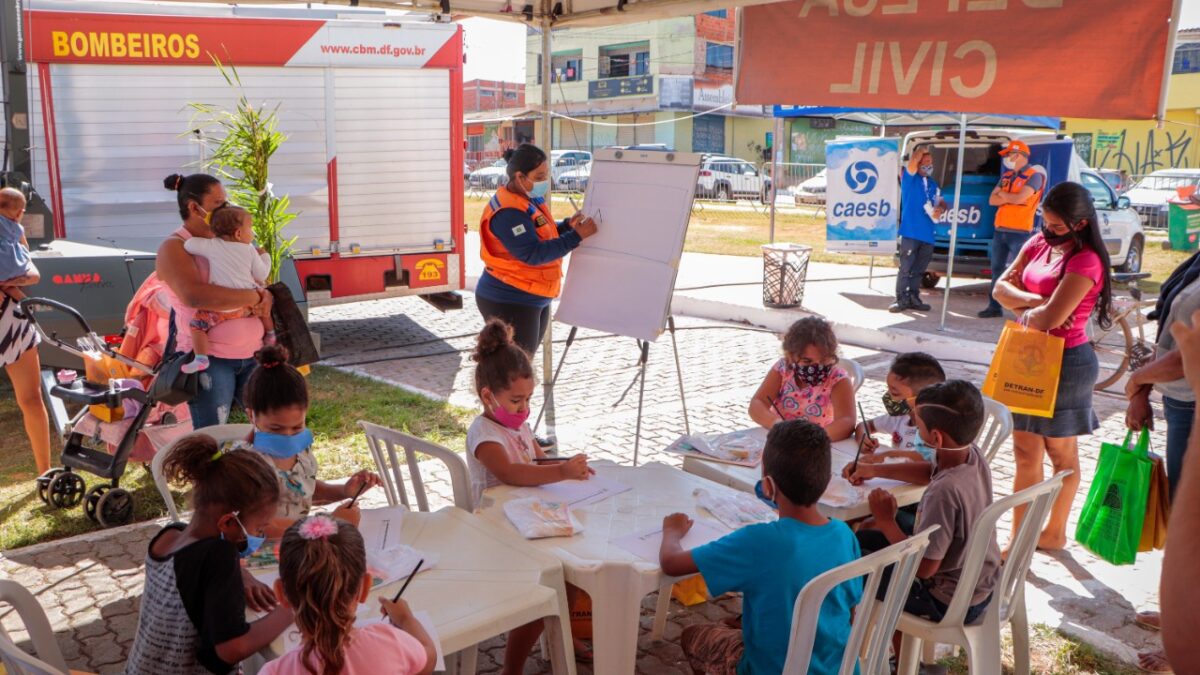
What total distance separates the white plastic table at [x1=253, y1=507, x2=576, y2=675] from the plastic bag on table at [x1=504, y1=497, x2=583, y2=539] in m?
0.06

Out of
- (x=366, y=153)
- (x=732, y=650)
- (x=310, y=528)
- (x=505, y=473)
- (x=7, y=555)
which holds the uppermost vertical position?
(x=366, y=153)

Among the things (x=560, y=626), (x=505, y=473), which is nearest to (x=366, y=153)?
(x=505, y=473)

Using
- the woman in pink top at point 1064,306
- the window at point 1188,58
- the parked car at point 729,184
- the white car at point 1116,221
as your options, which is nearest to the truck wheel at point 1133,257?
the white car at point 1116,221

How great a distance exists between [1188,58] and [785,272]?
28.5 meters

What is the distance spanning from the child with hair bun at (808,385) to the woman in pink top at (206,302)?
231 centimetres

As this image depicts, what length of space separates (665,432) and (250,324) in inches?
118

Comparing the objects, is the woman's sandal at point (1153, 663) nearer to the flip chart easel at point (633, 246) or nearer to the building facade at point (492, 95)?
the flip chart easel at point (633, 246)

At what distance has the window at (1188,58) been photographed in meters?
31.5

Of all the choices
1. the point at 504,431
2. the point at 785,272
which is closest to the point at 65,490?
the point at 504,431

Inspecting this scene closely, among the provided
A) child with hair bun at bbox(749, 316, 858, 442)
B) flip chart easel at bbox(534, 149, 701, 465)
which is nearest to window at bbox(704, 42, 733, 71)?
flip chart easel at bbox(534, 149, 701, 465)

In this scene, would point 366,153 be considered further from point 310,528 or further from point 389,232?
point 310,528

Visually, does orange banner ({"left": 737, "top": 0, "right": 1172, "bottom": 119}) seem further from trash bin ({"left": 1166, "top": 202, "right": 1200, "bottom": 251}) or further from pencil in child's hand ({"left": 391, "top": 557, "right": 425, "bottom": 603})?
trash bin ({"left": 1166, "top": 202, "right": 1200, "bottom": 251})

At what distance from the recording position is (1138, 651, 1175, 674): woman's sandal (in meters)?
3.52

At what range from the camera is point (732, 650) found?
272 cm
